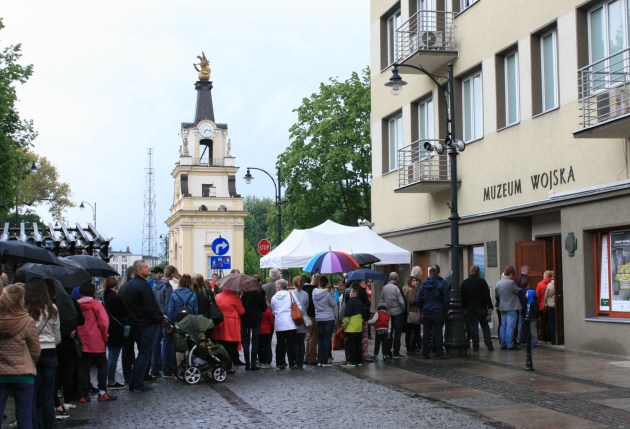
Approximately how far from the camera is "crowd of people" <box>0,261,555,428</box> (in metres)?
9.88

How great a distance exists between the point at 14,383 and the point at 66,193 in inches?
2569

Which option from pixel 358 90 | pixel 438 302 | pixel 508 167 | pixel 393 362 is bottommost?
pixel 393 362

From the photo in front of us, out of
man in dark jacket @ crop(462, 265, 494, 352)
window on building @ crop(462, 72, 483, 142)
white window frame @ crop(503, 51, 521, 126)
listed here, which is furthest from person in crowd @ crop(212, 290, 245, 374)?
window on building @ crop(462, 72, 483, 142)

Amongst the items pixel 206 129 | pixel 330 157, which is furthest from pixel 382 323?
pixel 206 129

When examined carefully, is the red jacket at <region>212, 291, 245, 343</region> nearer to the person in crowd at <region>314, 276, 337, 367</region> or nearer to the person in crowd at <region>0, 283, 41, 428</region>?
the person in crowd at <region>314, 276, 337, 367</region>

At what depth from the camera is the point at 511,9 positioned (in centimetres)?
2245

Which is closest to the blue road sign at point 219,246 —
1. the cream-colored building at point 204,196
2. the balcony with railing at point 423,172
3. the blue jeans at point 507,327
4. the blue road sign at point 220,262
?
the blue road sign at point 220,262

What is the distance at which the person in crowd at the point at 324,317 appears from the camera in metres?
18.3

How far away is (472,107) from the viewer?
83.0 feet

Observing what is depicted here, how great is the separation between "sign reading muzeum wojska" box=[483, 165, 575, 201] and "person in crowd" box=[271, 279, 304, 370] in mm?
6456

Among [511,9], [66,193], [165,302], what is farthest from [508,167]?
[66,193]

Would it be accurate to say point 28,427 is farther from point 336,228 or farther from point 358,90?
point 358,90

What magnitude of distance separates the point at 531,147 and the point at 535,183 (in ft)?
2.89

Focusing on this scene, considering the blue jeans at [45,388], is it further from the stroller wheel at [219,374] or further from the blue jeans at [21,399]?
the stroller wheel at [219,374]
